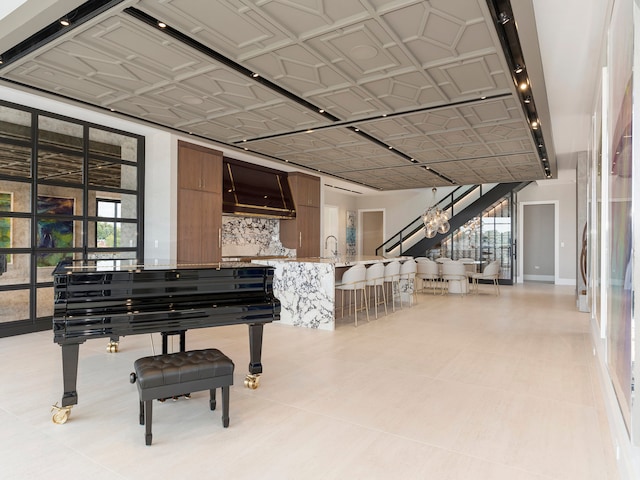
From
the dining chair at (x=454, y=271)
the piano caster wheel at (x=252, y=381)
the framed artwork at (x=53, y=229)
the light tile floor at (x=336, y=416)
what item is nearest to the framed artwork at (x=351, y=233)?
the dining chair at (x=454, y=271)

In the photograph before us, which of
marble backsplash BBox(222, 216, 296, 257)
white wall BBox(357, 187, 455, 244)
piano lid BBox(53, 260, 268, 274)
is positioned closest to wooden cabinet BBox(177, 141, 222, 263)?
marble backsplash BBox(222, 216, 296, 257)

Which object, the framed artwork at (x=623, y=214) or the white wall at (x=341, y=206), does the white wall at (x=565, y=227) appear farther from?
the framed artwork at (x=623, y=214)

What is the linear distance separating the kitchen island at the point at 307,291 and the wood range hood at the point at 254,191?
223 centimetres

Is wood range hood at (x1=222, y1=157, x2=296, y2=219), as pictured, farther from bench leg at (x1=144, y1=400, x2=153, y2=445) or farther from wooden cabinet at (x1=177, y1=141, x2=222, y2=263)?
bench leg at (x1=144, y1=400, x2=153, y2=445)

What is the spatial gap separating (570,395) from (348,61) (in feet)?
11.3

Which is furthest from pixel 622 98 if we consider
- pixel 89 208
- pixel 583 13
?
pixel 89 208

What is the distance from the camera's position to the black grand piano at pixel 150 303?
260 cm

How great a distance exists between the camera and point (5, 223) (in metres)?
5.05

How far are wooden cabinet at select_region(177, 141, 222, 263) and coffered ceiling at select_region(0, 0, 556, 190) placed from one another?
2.20 feet

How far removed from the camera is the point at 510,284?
11.4 metres

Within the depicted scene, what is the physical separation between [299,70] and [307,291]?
309 cm

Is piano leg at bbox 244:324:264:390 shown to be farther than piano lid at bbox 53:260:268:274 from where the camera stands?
Yes

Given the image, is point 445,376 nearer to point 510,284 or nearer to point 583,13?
point 583,13

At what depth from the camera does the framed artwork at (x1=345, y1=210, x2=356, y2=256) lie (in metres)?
14.4
